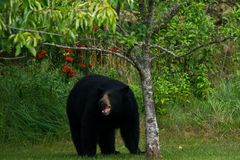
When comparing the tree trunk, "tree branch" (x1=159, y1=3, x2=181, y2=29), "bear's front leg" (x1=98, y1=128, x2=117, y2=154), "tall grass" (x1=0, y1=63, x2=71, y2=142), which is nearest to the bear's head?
"bear's front leg" (x1=98, y1=128, x2=117, y2=154)

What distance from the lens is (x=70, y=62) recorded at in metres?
16.7

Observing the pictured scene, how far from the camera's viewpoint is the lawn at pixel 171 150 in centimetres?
1259

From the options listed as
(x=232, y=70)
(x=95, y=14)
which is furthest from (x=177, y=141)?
(x=95, y=14)

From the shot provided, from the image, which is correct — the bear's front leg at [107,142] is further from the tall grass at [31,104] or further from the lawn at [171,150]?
the tall grass at [31,104]

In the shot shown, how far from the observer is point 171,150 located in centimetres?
1359

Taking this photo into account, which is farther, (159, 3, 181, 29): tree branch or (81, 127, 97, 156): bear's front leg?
(81, 127, 97, 156): bear's front leg

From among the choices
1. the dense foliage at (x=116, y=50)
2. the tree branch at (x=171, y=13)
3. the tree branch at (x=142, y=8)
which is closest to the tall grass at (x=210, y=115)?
the dense foliage at (x=116, y=50)

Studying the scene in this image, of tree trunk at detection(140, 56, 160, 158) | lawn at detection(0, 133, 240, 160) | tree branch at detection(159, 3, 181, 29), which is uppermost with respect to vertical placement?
tree branch at detection(159, 3, 181, 29)

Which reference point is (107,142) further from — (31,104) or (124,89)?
(31,104)

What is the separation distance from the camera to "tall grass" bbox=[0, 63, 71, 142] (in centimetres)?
1588

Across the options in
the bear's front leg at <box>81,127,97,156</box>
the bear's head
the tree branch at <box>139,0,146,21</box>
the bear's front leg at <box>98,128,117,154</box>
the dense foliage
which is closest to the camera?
the dense foliage

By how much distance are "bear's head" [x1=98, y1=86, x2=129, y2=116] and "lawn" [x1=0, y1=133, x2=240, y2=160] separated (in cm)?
77

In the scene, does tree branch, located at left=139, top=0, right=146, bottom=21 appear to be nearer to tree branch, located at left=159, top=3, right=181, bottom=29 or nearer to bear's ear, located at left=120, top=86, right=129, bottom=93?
tree branch, located at left=159, top=3, right=181, bottom=29

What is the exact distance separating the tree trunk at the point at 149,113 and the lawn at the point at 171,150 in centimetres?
35
